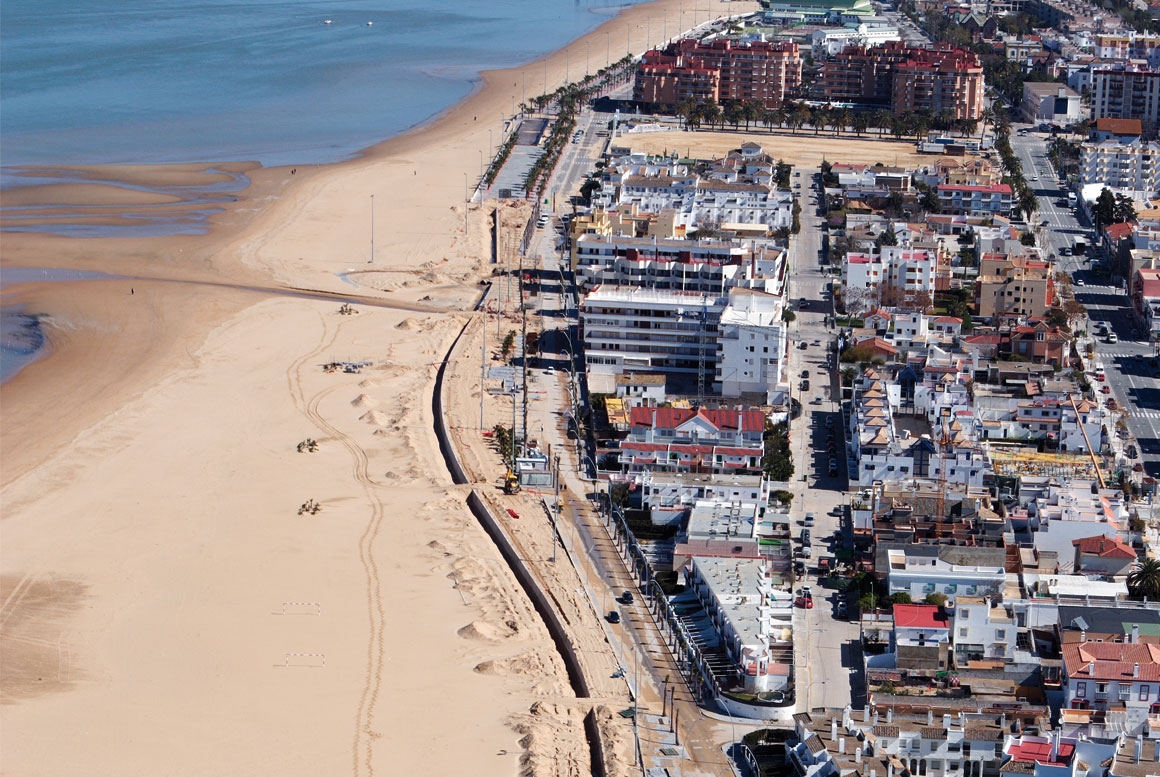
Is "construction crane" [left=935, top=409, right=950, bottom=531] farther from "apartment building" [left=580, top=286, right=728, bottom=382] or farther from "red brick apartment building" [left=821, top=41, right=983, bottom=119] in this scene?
"red brick apartment building" [left=821, top=41, right=983, bottom=119]

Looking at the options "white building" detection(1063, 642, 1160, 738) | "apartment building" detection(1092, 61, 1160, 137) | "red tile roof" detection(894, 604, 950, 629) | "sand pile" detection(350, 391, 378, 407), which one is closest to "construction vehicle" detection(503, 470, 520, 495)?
"sand pile" detection(350, 391, 378, 407)

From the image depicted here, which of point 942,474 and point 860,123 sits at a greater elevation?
point 860,123

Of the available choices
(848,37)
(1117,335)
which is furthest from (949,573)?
(848,37)

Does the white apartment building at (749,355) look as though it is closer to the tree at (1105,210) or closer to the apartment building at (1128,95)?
the tree at (1105,210)

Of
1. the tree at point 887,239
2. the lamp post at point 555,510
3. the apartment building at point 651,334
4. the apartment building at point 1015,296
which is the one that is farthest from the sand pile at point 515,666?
the tree at point 887,239

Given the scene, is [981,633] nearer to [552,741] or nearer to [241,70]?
[552,741]

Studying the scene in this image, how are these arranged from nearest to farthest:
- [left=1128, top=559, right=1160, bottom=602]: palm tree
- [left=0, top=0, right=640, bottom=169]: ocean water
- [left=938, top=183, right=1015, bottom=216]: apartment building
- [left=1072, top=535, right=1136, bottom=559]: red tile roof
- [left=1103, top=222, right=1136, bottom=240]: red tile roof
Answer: [left=1128, top=559, right=1160, bottom=602]: palm tree < [left=1072, top=535, right=1136, bottom=559]: red tile roof < [left=1103, top=222, right=1136, bottom=240]: red tile roof < [left=938, top=183, right=1015, bottom=216]: apartment building < [left=0, top=0, right=640, bottom=169]: ocean water

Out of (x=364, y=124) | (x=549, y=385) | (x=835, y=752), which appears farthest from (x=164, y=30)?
(x=835, y=752)
